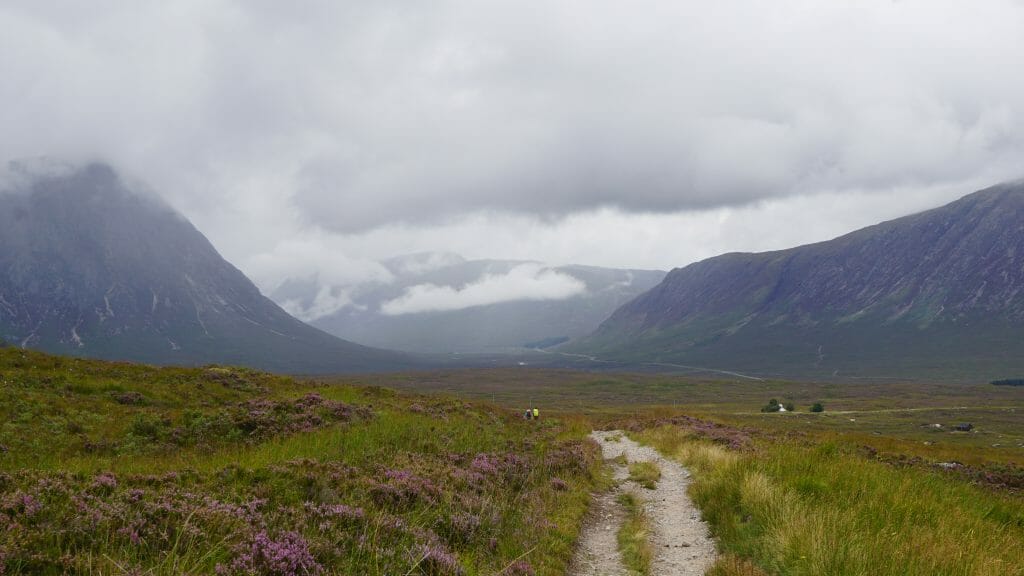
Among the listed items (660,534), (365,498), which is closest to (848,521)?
(660,534)

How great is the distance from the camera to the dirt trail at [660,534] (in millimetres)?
10117

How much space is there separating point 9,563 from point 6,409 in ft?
54.5

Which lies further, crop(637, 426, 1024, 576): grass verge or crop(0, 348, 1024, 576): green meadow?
crop(637, 426, 1024, 576): grass verge

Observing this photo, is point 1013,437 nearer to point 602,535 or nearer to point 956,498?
point 956,498

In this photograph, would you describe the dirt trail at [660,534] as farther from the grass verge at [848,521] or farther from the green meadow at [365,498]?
the grass verge at [848,521]

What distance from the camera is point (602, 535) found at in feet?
41.5

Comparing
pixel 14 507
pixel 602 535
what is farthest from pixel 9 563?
pixel 602 535

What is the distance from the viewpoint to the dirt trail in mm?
10117

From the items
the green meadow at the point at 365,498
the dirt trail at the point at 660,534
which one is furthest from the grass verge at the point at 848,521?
the dirt trail at the point at 660,534

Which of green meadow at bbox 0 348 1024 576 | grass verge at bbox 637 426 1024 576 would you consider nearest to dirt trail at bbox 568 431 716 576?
green meadow at bbox 0 348 1024 576

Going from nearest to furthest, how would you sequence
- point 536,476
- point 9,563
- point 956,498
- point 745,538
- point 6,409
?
point 9,563 → point 745,538 → point 956,498 → point 536,476 → point 6,409

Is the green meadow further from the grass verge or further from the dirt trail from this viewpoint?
the dirt trail

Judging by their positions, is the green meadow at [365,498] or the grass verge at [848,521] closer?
the green meadow at [365,498]

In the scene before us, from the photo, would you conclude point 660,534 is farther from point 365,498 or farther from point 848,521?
point 365,498
